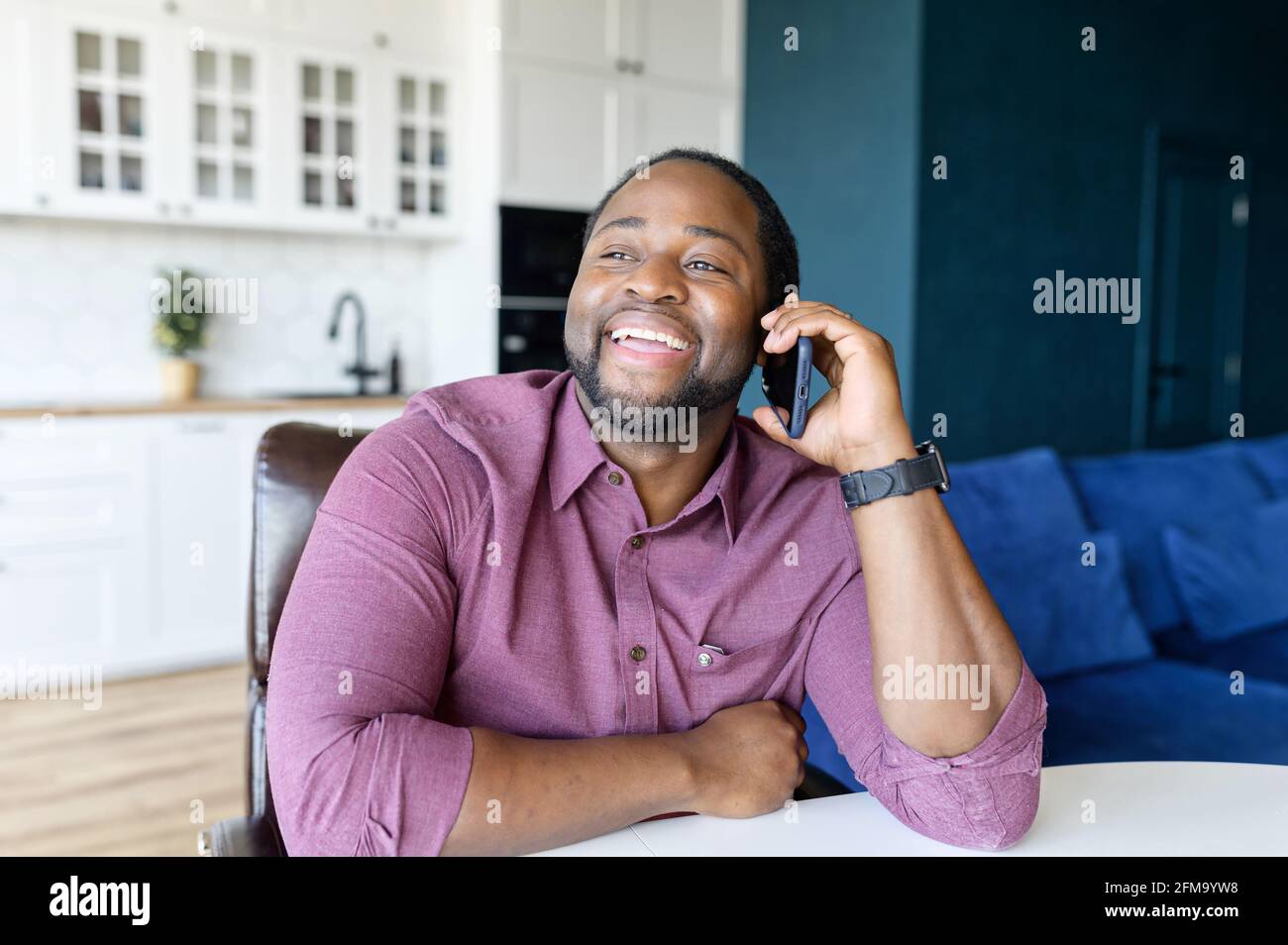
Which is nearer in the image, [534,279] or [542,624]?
[542,624]

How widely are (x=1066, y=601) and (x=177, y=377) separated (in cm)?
321

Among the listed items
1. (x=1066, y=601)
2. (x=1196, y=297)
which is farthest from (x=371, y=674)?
(x=1196, y=297)

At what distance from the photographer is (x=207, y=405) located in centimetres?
Answer: 385

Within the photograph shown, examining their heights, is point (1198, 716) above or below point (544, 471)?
below

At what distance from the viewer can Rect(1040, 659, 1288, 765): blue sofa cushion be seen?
7.08 feet

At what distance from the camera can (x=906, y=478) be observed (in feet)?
3.59

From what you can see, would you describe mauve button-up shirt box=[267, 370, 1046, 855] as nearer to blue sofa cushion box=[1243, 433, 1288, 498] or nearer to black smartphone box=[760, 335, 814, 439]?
black smartphone box=[760, 335, 814, 439]

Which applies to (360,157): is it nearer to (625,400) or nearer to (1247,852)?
(625,400)

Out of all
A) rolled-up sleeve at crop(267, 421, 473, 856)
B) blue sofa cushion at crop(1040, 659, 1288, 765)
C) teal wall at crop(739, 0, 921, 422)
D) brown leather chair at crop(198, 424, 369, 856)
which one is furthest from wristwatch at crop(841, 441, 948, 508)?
teal wall at crop(739, 0, 921, 422)

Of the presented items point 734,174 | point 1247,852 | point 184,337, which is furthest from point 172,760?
point 1247,852

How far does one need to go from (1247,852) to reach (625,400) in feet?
2.41

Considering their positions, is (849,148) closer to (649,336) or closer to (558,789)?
(649,336)
